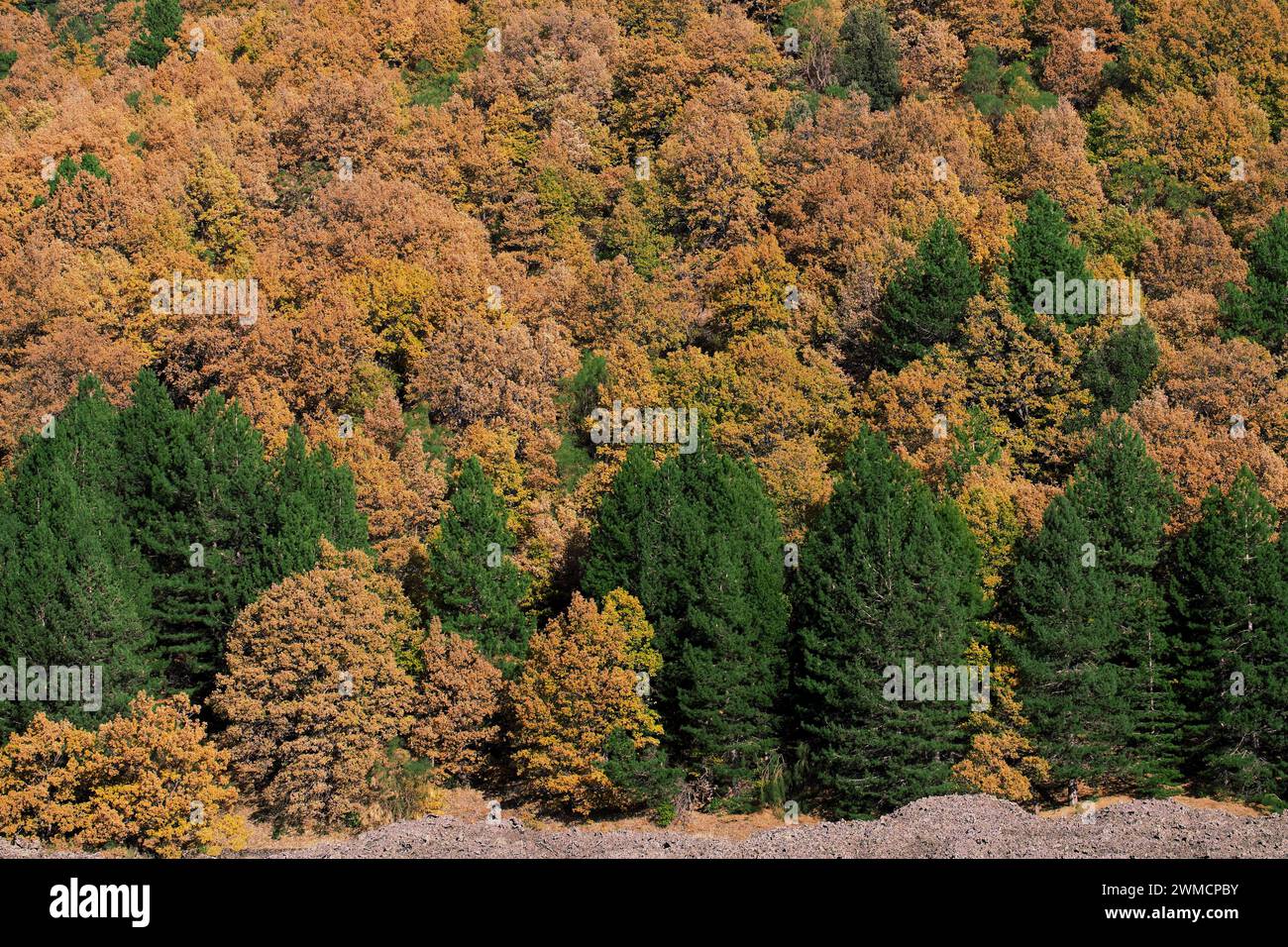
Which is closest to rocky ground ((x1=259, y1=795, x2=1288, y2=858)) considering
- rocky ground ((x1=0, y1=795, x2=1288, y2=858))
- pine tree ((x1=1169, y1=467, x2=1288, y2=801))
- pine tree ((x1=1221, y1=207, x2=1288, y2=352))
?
rocky ground ((x1=0, y1=795, x2=1288, y2=858))

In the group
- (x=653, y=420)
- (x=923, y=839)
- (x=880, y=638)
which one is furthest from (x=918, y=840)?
(x=653, y=420)

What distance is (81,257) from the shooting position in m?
103

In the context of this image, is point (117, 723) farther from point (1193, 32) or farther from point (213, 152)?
point (1193, 32)

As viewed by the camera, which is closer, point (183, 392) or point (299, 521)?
point (299, 521)

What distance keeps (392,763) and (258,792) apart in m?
5.24

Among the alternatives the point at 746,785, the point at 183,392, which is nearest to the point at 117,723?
the point at 746,785

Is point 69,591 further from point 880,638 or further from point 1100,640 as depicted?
point 1100,640

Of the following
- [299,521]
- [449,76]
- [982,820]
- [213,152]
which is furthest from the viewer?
[449,76]

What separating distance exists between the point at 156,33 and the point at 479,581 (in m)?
94.2

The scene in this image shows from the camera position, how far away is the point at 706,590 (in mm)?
70812

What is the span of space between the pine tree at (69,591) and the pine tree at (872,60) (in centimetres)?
6750

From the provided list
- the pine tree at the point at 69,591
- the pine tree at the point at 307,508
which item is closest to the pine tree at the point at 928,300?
the pine tree at the point at 307,508

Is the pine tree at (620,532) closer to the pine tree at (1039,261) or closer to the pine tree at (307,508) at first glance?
the pine tree at (307,508)

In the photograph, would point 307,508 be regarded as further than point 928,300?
No
